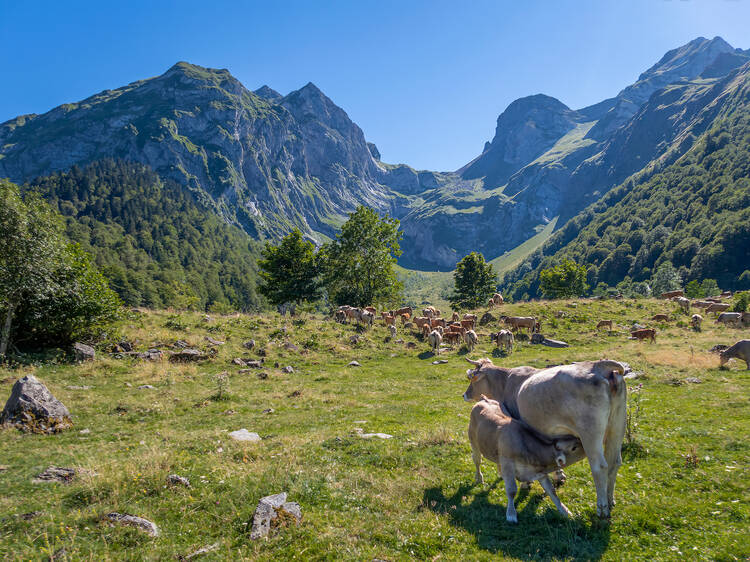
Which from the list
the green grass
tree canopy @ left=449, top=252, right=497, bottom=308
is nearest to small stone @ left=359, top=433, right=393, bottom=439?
the green grass

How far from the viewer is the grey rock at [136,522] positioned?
6.32m

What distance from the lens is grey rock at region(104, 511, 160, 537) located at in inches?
249

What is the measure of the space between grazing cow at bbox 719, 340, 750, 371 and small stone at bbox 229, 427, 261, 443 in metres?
23.7

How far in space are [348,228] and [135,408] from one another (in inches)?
1504

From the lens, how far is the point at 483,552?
586cm

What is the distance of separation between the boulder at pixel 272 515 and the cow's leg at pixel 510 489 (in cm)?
401

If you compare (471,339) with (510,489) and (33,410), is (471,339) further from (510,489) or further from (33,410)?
(33,410)

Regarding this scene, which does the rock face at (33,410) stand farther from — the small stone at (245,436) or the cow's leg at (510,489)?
the cow's leg at (510,489)

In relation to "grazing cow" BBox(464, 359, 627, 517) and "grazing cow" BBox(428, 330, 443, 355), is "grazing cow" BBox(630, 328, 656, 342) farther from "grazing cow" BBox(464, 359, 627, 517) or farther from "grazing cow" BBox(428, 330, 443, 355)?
"grazing cow" BBox(464, 359, 627, 517)

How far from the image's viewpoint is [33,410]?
40.5 ft

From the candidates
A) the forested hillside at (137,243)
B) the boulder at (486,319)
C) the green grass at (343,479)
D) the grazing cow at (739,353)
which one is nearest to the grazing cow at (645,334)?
the grazing cow at (739,353)

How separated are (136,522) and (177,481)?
147 cm

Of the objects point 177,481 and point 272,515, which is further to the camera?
point 177,481

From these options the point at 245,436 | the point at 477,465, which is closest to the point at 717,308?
the point at 477,465
